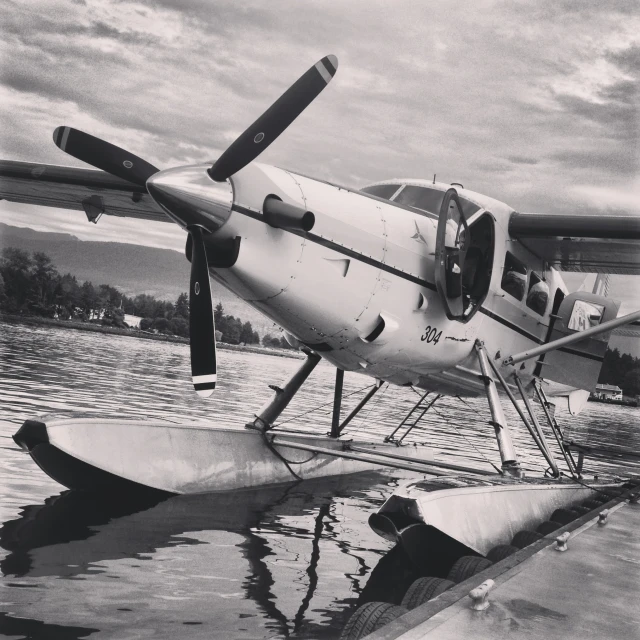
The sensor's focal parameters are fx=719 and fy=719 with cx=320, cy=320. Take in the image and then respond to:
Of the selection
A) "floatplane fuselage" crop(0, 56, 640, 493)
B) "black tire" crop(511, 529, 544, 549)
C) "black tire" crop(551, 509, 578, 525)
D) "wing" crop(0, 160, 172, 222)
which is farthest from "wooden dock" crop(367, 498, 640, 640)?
"wing" crop(0, 160, 172, 222)

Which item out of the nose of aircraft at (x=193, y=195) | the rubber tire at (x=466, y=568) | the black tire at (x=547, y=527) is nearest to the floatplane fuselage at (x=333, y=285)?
the nose of aircraft at (x=193, y=195)

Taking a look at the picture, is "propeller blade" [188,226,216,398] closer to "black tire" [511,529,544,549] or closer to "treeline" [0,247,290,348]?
"black tire" [511,529,544,549]

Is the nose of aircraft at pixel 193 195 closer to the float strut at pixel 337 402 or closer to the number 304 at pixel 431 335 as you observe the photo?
the number 304 at pixel 431 335

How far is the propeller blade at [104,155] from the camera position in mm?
5961

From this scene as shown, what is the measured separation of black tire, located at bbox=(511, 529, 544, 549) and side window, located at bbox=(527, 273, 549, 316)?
364 centimetres

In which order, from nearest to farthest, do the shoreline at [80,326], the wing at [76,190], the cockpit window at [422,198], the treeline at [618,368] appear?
the cockpit window at [422,198]
the wing at [76,190]
the treeline at [618,368]
the shoreline at [80,326]

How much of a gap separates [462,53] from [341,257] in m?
1.91

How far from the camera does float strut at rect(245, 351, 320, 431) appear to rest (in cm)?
848

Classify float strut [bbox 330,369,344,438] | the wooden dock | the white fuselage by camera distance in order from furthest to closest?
float strut [bbox 330,369,344,438] → the white fuselage → the wooden dock

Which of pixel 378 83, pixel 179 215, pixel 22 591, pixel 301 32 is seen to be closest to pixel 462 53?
pixel 378 83

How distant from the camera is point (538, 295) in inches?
362

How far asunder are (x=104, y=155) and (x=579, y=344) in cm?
687

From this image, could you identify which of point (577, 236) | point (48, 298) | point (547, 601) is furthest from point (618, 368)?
point (48, 298)

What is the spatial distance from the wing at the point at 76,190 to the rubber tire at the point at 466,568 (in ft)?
18.8
